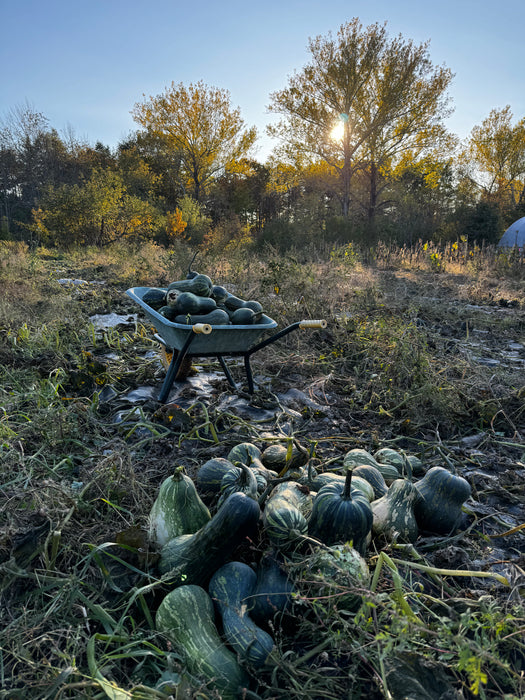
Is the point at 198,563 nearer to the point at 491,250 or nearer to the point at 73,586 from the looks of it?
the point at 73,586

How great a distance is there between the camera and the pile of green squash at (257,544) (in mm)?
1235

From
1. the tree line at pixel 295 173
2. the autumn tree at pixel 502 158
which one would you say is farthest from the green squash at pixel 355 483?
the autumn tree at pixel 502 158

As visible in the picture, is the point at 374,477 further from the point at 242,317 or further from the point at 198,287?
the point at 198,287

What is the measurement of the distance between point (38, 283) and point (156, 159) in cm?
2222

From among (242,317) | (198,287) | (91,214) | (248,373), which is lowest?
(248,373)

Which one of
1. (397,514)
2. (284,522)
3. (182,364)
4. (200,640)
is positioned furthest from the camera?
(182,364)

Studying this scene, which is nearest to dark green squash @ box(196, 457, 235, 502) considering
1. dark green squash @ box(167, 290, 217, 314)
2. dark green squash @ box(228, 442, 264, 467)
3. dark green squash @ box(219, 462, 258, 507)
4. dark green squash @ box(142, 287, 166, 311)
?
dark green squash @ box(228, 442, 264, 467)

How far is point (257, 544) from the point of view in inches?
62.5

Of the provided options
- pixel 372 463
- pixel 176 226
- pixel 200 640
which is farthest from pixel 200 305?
pixel 176 226

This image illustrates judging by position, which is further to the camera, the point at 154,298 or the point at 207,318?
the point at 154,298

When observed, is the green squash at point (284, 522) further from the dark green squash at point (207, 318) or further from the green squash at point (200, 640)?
the dark green squash at point (207, 318)

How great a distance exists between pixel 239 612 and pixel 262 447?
138cm

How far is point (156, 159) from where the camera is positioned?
26812 millimetres

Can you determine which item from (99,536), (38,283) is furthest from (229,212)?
(99,536)
